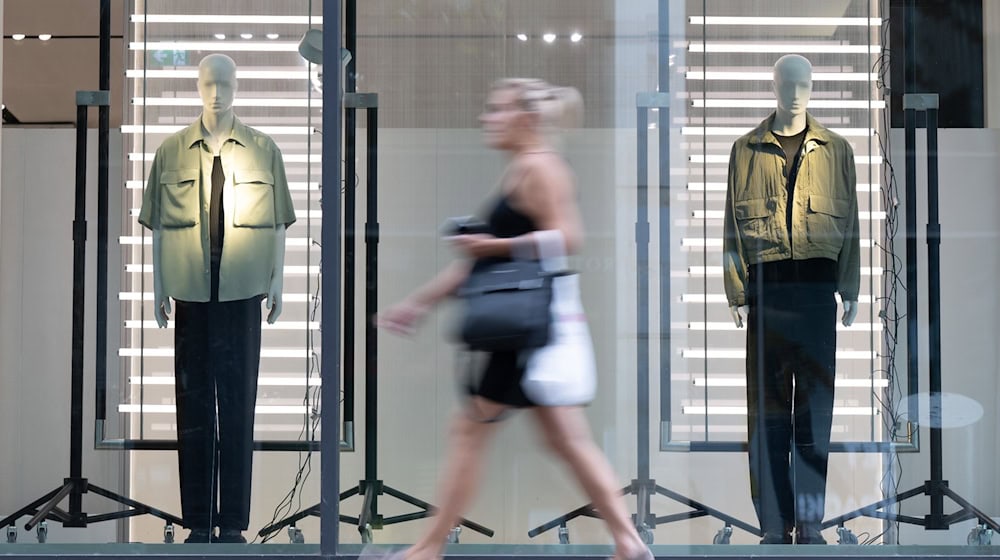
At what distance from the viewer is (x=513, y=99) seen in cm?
282

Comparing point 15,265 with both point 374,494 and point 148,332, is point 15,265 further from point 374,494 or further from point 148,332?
point 374,494

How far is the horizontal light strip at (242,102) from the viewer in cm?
406

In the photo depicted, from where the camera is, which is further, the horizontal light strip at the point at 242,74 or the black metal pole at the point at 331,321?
the horizontal light strip at the point at 242,74

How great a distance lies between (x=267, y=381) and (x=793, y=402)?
188 cm

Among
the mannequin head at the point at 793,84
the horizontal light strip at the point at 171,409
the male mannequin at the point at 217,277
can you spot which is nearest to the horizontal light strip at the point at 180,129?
the male mannequin at the point at 217,277

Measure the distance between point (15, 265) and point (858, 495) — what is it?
3.21 meters

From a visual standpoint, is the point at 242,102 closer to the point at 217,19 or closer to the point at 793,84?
the point at 217,19

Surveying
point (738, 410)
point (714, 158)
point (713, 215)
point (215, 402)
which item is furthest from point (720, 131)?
point (215, 402)

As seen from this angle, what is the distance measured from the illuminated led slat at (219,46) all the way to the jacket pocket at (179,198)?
42 centimetres

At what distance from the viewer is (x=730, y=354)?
4125 millimetres

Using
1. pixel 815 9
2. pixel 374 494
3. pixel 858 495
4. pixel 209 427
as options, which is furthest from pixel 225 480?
pixel 815 9

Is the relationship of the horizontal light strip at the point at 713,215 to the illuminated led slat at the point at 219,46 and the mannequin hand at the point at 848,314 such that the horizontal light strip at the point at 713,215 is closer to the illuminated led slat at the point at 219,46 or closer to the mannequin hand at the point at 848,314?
the mannequin hand at the point at 848,314

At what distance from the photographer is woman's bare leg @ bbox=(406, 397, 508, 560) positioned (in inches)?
103

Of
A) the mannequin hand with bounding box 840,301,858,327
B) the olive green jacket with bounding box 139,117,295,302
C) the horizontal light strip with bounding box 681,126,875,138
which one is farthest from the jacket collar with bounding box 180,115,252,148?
the mannequin hand with bounding box 840,301,858,327
